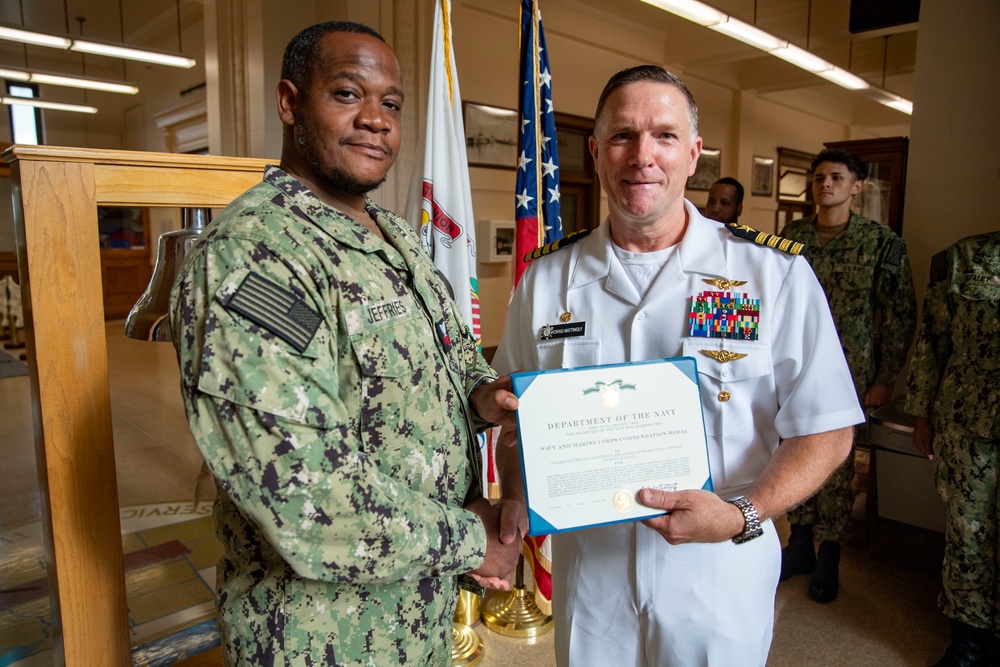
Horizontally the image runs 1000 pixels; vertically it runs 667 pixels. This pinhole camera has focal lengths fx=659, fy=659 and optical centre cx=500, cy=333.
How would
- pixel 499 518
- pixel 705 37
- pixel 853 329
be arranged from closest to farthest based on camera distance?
pixel 499 518, pixel 853 329, pixel 705 37

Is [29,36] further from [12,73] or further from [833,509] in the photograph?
[833,509]

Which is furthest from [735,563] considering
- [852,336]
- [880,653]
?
[852,336]

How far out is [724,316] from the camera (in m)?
1.30

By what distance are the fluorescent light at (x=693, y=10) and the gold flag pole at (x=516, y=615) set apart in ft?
13.5

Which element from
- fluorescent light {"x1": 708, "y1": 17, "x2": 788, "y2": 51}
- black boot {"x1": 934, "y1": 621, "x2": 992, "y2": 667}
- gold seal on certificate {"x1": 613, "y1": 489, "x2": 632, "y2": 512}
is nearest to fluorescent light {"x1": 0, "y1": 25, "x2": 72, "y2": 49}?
fluorescent light {"x1": 708, "y1": 17, "x2": 788, "y2": 51}

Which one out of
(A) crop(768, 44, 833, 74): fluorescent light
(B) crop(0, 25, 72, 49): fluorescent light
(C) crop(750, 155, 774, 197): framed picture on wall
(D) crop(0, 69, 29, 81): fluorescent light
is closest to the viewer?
(A) crop(768, 44, 833, 74): fluorescent light

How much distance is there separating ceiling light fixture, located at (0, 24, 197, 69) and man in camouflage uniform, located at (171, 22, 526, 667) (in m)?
7.36

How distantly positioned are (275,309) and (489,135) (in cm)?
564

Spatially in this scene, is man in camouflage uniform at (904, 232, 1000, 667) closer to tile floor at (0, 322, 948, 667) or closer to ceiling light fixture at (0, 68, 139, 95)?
tile floor at (0, 322, 948, 667)

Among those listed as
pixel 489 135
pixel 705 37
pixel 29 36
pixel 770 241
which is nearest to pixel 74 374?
pixel 770 241

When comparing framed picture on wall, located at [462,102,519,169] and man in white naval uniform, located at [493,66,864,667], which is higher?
framed picture on wall, located at [462,102,519,169]

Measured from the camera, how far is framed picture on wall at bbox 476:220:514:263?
20.9ft

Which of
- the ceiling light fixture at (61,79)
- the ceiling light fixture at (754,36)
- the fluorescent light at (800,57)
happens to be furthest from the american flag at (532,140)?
the ceiling light fixture at (61,79)

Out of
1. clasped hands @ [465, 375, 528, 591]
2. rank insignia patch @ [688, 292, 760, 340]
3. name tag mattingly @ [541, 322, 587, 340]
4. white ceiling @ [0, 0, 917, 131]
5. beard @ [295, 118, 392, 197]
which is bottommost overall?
clasped hands @ [465, 375, 528, 591]
